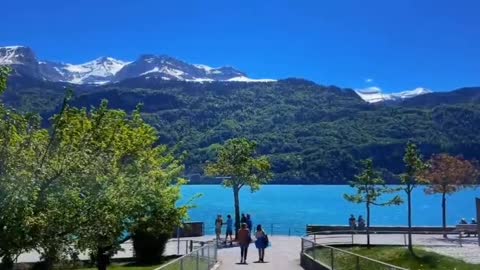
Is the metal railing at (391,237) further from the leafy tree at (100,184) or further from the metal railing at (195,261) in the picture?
the leafy tree at (100,184)

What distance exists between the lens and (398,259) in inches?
958

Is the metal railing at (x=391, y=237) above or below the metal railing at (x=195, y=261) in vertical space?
below

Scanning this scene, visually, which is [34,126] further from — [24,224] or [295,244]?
[295,244]

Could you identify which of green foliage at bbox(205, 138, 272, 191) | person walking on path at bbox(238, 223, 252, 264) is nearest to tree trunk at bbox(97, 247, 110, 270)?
person walking on path at bbox(238, 223, 252, 264)

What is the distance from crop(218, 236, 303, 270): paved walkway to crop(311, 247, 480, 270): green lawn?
229cm

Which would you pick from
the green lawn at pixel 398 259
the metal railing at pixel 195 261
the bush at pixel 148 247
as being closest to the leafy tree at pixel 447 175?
the green lawn at pixel 398 259

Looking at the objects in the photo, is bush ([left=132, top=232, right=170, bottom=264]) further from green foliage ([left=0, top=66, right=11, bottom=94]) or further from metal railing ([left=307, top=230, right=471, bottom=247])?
green foliage ([left=0, top=66, right=11, bottom=94])

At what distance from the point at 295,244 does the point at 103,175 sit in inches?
934

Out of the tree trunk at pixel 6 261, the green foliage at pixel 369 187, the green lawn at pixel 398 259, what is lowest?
the green lawn at pixel 398 259

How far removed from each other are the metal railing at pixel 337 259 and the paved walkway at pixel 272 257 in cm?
90

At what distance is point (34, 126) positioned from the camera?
39.1 feet

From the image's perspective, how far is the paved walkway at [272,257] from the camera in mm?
23188

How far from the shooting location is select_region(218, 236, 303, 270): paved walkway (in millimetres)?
23188

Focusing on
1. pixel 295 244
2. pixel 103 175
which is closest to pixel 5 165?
pixel 103 175
